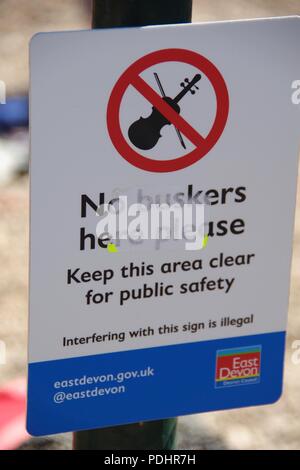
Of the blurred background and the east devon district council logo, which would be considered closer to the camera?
the east devon district council logo

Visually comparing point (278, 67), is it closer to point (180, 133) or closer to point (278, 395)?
point (180, 133)

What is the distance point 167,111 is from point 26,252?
3.15 metres

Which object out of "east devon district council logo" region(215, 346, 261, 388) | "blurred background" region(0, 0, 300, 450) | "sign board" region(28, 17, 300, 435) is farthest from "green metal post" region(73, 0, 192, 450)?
"blurred background" region(0, 0, 300, 450)

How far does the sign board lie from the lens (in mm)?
2053

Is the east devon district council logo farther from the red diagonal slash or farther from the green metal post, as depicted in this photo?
the red diagonal slash

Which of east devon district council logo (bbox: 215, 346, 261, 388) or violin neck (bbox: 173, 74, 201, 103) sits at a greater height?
violin neck (bbox: 173, 74, 201, 103)

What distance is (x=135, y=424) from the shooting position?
2.53 m

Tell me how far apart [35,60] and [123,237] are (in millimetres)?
430

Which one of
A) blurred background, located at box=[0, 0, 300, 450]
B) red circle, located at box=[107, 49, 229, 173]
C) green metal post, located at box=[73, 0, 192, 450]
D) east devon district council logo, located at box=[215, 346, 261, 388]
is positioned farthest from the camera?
blurred background, located at box=[0, 0, 300, 450]

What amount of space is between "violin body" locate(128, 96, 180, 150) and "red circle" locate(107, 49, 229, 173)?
2 centimetres

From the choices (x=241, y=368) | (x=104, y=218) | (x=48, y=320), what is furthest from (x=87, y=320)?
(x=241, y=368)

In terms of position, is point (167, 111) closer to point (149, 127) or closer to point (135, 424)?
point (149, 127)

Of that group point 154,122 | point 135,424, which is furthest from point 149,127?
point 135,424

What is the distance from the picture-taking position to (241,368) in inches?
94.3
